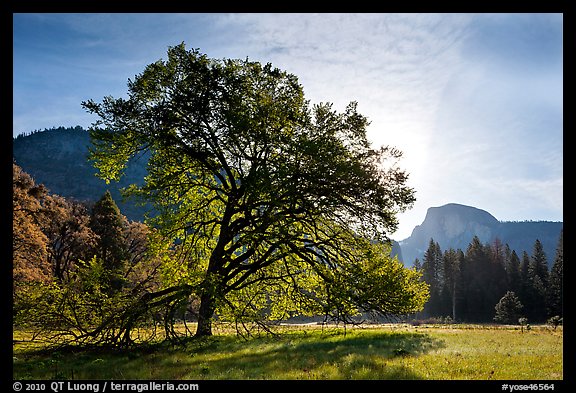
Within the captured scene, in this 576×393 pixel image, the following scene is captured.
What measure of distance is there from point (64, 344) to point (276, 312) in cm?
1132

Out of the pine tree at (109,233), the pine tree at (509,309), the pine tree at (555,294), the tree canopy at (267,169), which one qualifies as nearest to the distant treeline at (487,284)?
the pine tree at (555,294)

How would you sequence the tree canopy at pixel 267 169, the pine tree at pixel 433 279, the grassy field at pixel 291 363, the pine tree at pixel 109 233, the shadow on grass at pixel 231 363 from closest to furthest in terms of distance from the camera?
the grassy field at pixel 291 363
the shadow on grass at pixel 231 363
the tree canopy at pixel 267 169
the pine tree at pixel 109 233
the pine tree at pixel 433 279

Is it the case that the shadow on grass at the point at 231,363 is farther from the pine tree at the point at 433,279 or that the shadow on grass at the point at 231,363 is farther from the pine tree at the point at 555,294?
the pine tree at the point at 433,279

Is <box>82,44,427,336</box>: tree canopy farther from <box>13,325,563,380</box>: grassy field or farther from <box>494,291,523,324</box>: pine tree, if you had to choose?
<box>494,291,523,324</box>: pine tree

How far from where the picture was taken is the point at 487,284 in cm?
11488

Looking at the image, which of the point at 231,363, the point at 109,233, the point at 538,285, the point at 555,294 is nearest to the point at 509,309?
the point at 555,294

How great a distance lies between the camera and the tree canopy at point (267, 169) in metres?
16.7

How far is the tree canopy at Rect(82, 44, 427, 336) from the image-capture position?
16.7 metres

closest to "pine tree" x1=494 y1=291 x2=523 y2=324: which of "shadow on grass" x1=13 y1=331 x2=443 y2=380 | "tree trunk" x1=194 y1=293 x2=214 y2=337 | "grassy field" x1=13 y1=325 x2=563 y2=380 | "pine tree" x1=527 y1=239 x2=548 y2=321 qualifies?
"pine tree" x1=527 y1=239 x2=548 y2=321

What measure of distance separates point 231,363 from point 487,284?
119m

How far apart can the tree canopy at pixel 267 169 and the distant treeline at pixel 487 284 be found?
88.2 meters

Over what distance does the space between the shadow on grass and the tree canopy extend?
5.83 ft

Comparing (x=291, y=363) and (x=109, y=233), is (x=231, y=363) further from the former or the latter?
(x=109, y=233)

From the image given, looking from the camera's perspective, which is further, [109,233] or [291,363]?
[109,233]
